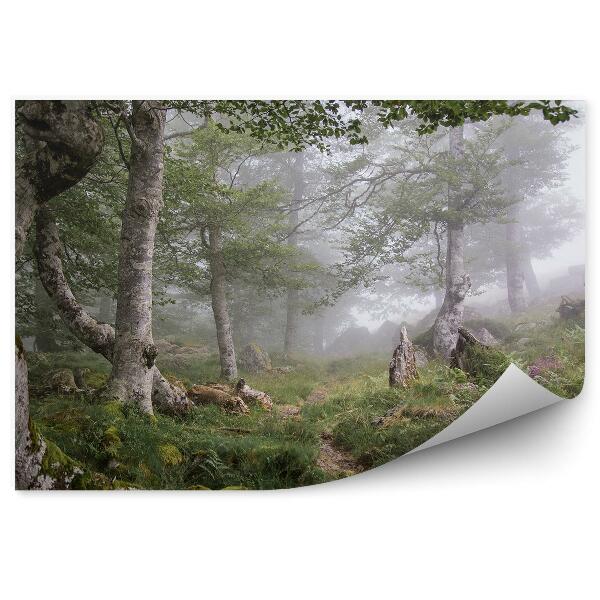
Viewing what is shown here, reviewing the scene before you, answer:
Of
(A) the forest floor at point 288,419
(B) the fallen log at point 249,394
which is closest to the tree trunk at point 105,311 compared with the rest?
(A) the forest floor at point 288,419

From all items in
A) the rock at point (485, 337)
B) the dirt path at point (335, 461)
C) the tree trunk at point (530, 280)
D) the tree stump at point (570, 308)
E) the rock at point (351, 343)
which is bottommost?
the dirt path at point (335, 461)

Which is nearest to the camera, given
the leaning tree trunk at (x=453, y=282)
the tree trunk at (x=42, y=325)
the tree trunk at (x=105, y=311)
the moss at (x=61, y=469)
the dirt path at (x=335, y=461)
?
the moss at (x=61, y=469)

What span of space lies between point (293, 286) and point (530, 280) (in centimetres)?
207

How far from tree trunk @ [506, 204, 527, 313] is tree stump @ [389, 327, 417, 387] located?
37.6 inches

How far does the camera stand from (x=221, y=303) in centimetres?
528

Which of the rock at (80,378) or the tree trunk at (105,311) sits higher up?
the tree trunk at (105,311)

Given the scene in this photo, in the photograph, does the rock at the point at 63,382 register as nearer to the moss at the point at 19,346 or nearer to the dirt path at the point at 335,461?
the moss at the point at 19,346

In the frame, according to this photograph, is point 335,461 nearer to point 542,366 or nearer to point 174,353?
point 174,353

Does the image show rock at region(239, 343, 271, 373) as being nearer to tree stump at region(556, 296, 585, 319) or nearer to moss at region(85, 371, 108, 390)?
moss at region(85, 371, 108, 390)

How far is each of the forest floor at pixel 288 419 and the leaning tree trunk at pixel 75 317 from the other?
0.10 metres

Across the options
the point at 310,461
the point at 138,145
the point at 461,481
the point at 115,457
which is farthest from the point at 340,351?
the point at 138,145

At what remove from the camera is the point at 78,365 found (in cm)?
509

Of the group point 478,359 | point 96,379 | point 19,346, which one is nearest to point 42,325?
point 19,346

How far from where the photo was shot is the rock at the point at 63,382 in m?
5.02
